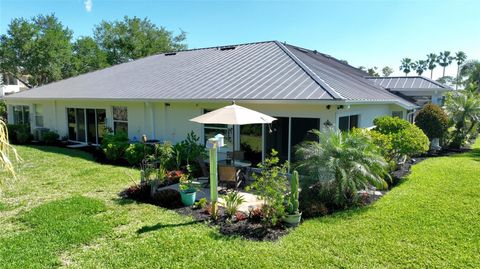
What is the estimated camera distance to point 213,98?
1252 cm

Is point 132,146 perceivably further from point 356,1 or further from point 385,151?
point 356,1

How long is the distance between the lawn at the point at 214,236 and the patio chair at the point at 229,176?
6.91 feet

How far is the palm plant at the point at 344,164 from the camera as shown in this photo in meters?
8.14

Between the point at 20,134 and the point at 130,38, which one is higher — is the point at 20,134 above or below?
below

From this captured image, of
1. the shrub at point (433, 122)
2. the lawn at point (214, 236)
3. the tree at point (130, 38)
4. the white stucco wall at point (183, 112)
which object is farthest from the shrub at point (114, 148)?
the tree at point (130, 38)

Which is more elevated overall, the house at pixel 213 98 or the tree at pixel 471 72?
the tree at pixel 471 72

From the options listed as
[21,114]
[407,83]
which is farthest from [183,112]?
[407,83]

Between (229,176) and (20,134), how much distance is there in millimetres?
17645

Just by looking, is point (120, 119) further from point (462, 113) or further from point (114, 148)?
point (462, 113)

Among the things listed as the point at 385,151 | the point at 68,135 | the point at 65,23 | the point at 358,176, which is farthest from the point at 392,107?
the point at 65,23

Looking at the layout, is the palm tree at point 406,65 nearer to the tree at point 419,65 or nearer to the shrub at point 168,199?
the tree at point 419,65

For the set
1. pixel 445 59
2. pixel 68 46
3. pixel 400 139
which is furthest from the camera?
pixel 445 59

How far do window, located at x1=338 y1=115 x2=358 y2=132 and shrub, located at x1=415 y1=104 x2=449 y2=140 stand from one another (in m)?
6.93

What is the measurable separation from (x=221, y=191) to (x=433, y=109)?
1422cm
